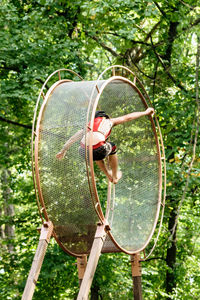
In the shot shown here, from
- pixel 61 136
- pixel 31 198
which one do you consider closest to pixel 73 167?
pixel 61 136

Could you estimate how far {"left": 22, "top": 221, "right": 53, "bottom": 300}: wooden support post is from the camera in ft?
15.0

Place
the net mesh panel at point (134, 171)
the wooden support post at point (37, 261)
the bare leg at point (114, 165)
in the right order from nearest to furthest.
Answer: the wooden support post at point (37, 261)
the bare leg at point (114, 165)
the net mesh panel at point (134, 171)

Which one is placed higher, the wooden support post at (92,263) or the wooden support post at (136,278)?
the wooden support post at (92,263)

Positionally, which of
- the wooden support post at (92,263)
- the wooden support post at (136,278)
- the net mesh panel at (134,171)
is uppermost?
the net mesh panel at (134,171)

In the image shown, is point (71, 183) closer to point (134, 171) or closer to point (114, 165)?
point (114, 165)

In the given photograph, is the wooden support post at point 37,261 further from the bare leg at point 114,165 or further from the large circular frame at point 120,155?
the bare leg at point 114,165

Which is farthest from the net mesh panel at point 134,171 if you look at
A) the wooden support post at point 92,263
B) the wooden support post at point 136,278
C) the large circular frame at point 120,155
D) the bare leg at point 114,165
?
the wooden support post at point 92,263

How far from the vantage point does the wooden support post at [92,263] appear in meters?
4.43

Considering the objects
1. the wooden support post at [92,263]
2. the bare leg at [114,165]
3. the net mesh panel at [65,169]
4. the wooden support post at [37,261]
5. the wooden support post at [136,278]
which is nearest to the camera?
the wooden support post at [92,263]

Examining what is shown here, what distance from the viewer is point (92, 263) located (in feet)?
15.2

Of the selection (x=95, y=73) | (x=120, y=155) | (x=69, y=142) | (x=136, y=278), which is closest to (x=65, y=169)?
(x=69, y=142)

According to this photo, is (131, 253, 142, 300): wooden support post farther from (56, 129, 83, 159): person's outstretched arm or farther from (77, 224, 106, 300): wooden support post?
(56, 129, 83, 159): person's outstretched arm

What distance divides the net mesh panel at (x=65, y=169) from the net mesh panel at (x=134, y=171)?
1343mm

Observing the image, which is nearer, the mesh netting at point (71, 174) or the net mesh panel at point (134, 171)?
the mesh netting at point (71, 174)
